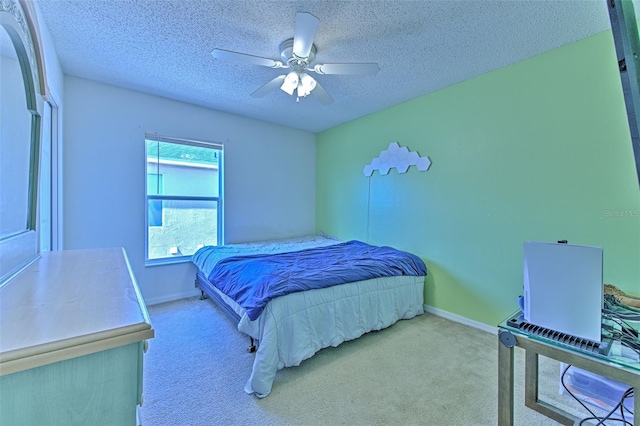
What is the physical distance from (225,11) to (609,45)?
2.75m

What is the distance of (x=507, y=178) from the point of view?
2.49 m

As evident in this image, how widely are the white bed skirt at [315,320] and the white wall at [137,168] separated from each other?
1.72 metres

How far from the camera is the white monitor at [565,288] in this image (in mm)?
980

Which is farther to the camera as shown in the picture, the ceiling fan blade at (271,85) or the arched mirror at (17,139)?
the ceiling fan blade at (271,85)

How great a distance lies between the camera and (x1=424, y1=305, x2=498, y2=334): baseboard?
2.56 metres

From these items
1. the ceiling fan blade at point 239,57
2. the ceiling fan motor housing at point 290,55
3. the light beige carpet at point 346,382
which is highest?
the ceiling fan motor housing at point 290,55

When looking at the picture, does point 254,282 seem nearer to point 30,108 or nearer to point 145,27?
point 30,108

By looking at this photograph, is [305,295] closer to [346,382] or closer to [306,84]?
[346,382]

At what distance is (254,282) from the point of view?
206 centimetres

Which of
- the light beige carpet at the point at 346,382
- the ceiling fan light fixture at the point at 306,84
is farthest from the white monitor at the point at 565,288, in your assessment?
the ceiling fan light fixture at the point at 306,84

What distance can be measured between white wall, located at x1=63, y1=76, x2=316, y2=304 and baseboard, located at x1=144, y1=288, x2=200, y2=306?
1cm

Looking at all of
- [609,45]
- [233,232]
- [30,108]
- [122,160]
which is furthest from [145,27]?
[609,45]

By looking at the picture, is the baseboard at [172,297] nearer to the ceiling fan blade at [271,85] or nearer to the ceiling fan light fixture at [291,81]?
the ceiling fan blade at [271,85]

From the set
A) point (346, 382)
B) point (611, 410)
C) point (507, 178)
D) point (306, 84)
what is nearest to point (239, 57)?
point (306, 84)
